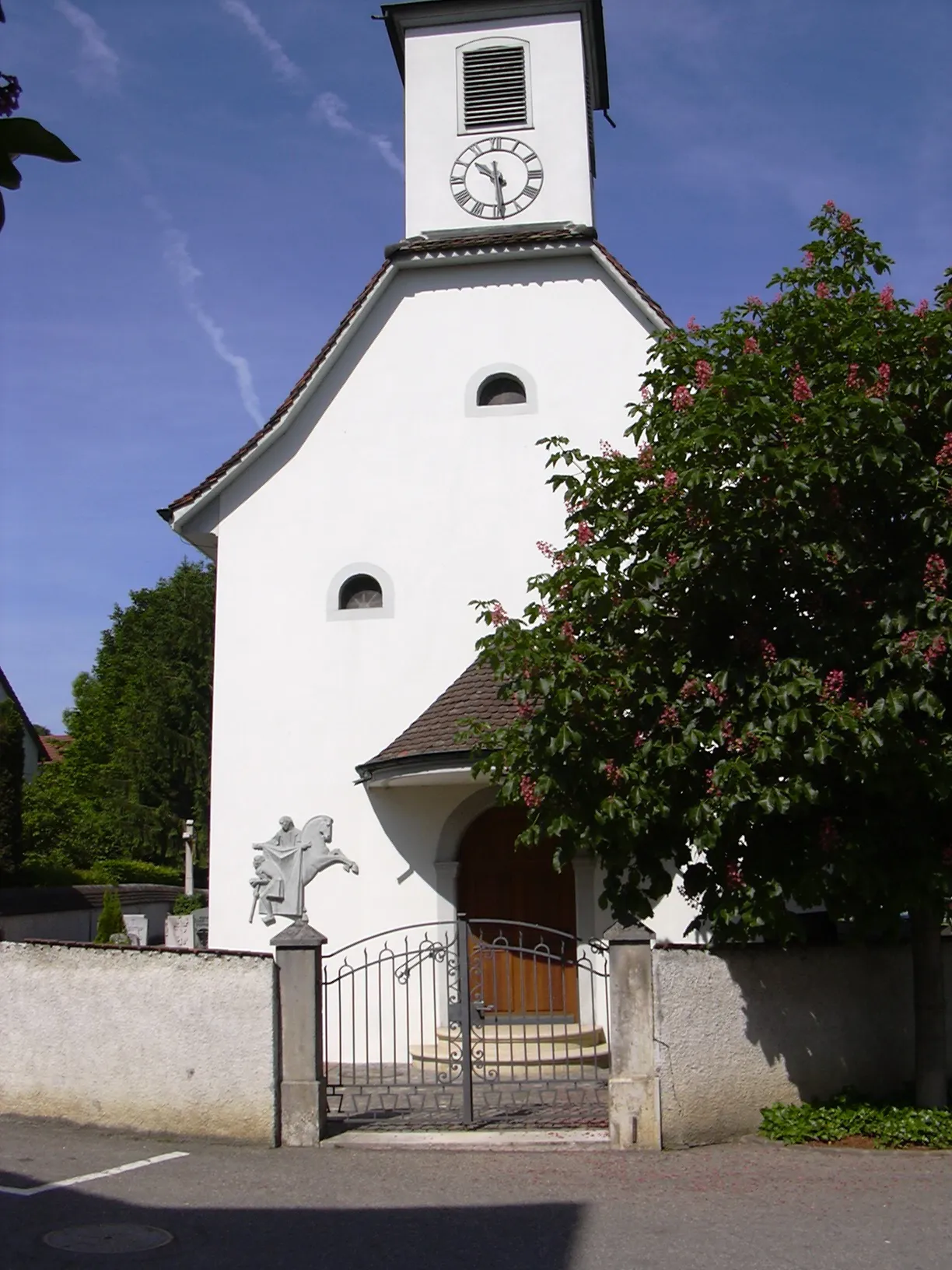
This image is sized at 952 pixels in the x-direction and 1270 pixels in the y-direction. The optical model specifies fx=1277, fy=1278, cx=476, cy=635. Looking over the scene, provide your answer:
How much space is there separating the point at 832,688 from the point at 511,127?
10.5 metres

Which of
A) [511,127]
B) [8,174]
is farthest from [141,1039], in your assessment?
[511,127]

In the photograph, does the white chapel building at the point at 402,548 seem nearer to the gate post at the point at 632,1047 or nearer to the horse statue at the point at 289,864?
the horse statue at the point at 289,864

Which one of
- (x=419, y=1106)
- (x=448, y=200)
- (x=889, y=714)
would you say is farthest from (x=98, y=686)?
(x=889, y=714)

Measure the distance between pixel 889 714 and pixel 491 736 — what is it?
113 inches

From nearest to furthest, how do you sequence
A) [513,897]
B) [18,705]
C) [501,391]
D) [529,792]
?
[529,792]
[513,897]
[501,391]
[18,705]

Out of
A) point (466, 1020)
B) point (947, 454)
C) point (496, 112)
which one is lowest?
point (466, 1020)

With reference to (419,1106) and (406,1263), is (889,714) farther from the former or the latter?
(419,1106)

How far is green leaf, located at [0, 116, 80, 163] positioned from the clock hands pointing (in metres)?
13.6

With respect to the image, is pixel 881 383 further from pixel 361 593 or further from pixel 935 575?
pixel 361 593

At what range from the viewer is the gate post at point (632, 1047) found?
8516mm

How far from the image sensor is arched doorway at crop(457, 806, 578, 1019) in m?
12.8

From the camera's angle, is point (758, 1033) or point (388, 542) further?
point (388, 542)

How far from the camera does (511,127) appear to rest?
15836 millimetres

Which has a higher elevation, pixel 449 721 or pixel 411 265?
pixel 411 265
